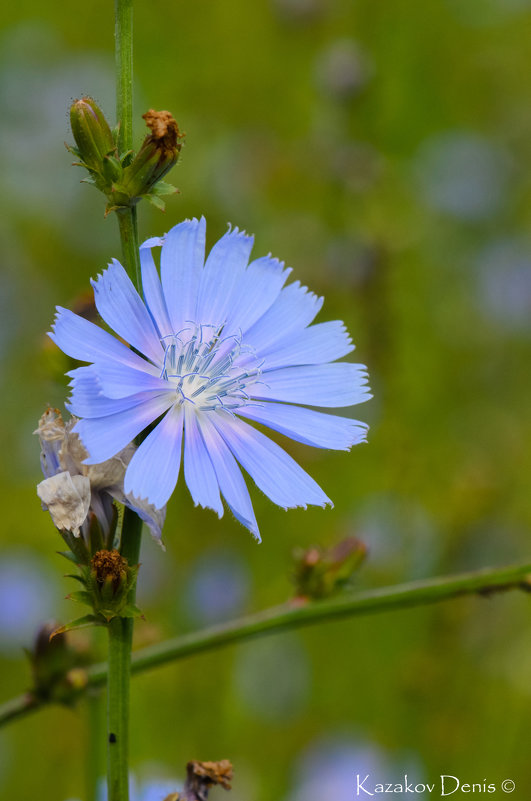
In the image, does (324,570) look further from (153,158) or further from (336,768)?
(336,768)

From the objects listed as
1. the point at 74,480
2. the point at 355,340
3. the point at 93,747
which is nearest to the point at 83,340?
the point at 74,480

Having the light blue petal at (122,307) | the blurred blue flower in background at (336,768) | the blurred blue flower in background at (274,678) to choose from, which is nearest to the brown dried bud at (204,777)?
the light blue petal at (122,307)

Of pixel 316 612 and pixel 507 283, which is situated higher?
pixel 507 283

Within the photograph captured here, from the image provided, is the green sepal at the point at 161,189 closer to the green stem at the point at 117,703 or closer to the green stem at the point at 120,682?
the green stem at the point at 120,682

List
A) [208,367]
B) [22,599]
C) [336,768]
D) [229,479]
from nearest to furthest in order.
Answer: [229,479], [208,367], [336,768], [22,599]

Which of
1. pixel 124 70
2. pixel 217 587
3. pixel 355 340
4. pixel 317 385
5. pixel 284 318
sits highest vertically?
pixel 355 340

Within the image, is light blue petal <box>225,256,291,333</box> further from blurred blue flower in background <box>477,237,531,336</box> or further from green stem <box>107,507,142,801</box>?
blurred blue flower in background <box>477,237,531,336</box>
